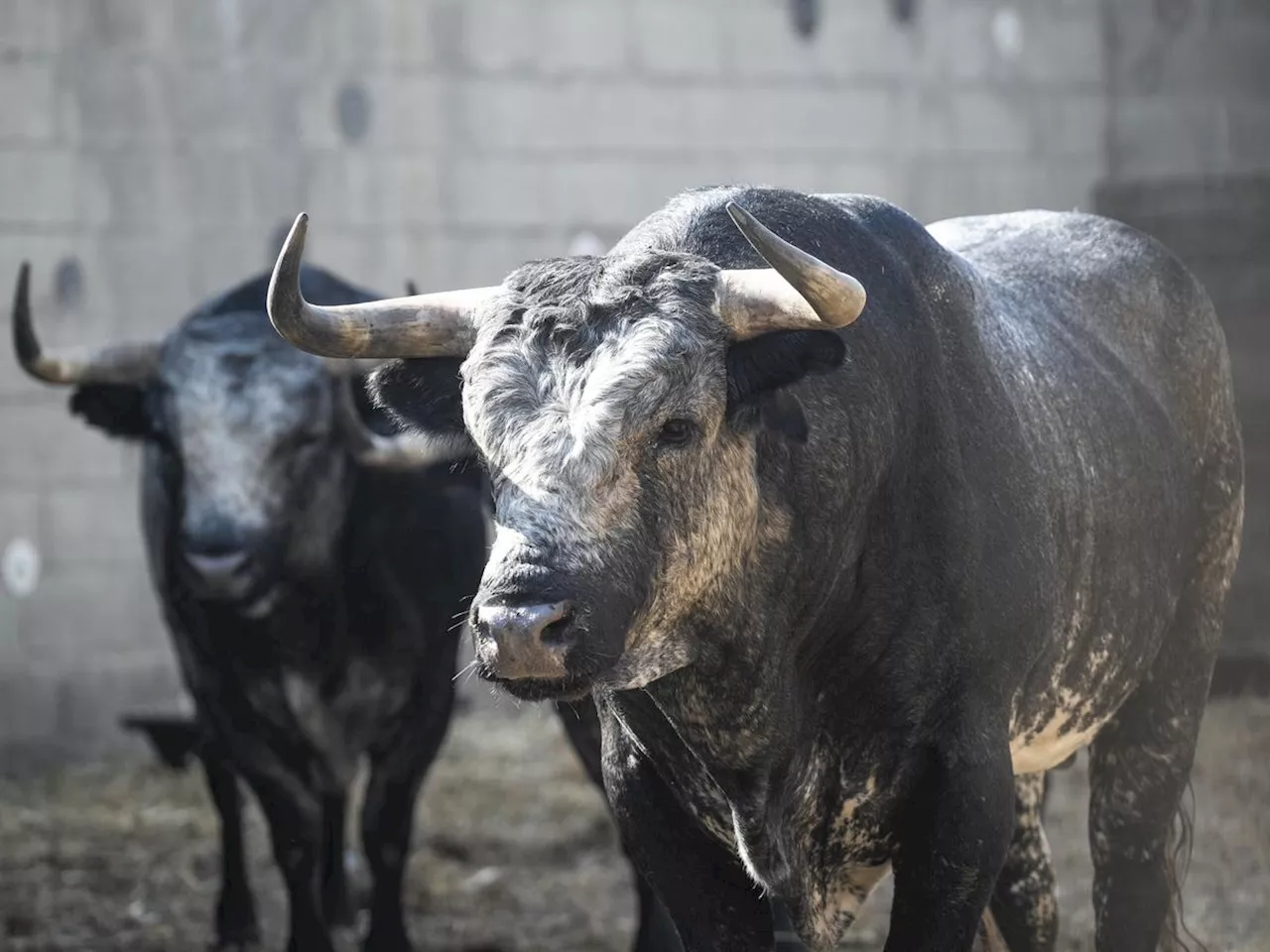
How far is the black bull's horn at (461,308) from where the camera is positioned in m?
3.29

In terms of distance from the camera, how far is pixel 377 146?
390 inches

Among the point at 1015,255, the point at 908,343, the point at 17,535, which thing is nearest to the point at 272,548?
the point at 1015,255

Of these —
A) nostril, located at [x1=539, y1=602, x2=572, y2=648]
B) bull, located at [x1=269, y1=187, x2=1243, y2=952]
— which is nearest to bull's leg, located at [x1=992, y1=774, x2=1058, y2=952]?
bull, located at [x1=269, y1=187, x2=1243, y2=952]

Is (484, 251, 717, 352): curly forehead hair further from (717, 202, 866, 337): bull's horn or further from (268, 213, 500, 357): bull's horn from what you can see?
(268, 213, 500, 357): bull's horn

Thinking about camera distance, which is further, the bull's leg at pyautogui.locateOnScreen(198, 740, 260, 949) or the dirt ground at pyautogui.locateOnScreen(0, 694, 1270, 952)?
the bull's leg at pyautogui.locateOnScreen(198, 740, 260, 949)

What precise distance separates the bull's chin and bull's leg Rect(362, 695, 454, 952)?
3280 millimetres

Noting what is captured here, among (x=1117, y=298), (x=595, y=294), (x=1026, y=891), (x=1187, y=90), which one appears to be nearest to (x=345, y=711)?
(x=1026, y=891)

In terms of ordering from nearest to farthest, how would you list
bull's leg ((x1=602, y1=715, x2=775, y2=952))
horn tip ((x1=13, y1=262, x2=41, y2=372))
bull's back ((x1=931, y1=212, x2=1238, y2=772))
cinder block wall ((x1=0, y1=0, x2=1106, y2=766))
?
bull's leg ((x1=602, y1=715, x2=775, y2=952)) → bull's back ((x1=931, y1=212, x2=1238, y2=772)) → horn tip ((x1=13, y1=262, x2=41, y2=372)) → cinder block wall ((x1=0, y1=0, x2=1106, y2=766))

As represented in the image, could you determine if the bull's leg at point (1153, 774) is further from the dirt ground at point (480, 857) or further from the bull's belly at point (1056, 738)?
the dirt ground at point (480, 857)

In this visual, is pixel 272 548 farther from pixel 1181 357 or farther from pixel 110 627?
pixel 110 627

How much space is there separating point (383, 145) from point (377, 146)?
3cm

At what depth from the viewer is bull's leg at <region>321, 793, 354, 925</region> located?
6.77 m

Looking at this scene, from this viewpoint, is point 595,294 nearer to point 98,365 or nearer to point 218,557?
point 218,557

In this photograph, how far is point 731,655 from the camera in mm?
3598
